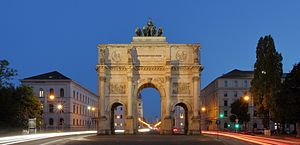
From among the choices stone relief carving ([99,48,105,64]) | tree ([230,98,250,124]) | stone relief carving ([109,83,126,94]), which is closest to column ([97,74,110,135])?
stone relief carving ([109,83,126,94])

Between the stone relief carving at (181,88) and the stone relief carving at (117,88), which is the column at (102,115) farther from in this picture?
the stone relief carving at (181,88)

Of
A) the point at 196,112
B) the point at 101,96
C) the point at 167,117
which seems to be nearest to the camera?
the point at 167,117

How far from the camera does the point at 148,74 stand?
78000 millimetres

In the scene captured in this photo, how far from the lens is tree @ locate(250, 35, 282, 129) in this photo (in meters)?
70.6

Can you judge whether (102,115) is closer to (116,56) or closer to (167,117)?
(116,56)

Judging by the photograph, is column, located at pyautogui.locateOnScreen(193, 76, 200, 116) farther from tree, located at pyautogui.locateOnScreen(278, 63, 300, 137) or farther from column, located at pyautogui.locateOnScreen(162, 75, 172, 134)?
tree, located at pyautogui.locateOnScreen(278, 63, 300, 137)

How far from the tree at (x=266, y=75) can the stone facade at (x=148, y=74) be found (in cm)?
924

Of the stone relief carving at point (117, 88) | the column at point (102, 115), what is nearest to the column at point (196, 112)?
the stone relief carving at point (117, 88)

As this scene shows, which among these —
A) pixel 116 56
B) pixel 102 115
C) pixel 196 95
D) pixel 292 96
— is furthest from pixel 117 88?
pixel 292 96

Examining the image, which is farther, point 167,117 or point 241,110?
point 241,110

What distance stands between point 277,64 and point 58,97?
57.1 m

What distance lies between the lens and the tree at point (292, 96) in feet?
198

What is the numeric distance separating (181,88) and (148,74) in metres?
5.60

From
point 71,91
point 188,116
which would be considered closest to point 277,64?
point 188,116
